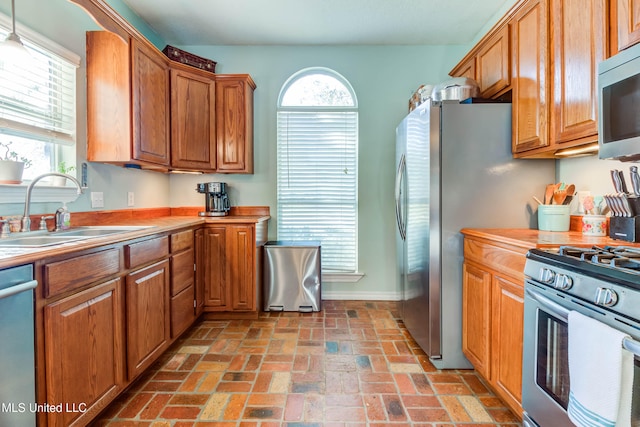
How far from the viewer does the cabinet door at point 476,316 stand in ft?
5.84

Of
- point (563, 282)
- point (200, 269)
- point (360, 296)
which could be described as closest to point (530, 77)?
point (563, 282)

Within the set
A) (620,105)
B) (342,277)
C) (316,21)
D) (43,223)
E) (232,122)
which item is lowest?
(342,277)

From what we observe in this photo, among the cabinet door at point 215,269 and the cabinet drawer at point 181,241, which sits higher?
the cabinet drawer at point 181,241

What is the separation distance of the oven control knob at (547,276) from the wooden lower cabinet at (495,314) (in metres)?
0.22

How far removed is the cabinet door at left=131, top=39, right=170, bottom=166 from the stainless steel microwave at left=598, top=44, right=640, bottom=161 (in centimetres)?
275

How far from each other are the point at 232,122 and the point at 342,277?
6.60ft

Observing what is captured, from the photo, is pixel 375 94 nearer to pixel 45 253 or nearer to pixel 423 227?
pixel 423 227

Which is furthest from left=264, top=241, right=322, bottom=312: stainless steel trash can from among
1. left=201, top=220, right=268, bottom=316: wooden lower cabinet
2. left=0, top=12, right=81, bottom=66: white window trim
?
left=0, top=12, right=81, bottom=66: white window trim

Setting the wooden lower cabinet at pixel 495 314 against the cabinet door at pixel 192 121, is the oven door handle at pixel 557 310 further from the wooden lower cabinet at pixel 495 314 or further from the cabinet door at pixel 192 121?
the cabinet door at pixel 192 121

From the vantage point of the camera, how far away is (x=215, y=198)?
3215 mm

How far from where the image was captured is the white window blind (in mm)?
1729

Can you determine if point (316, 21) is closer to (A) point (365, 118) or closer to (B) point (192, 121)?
(A) point (365, 118)

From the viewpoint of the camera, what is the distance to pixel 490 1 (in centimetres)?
264

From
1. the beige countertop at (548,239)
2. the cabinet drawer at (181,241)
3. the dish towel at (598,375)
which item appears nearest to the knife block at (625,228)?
the beige countertop at (548,239)
